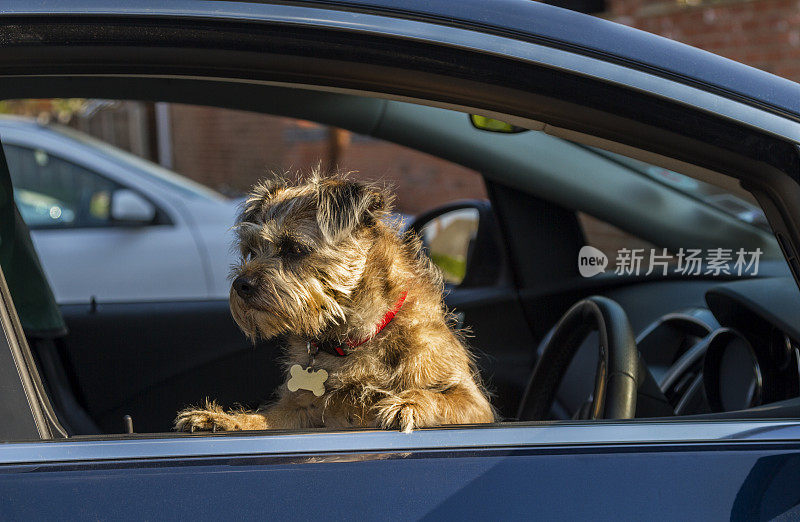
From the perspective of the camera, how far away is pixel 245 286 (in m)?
2.18

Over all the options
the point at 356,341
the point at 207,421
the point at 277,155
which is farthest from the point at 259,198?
the point at 277,155

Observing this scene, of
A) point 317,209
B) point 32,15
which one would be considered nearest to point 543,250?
point 317,209

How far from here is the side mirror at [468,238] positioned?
3.37 metres

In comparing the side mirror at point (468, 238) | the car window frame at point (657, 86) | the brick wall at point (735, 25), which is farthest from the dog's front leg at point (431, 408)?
the brick wall at point (735, 25)

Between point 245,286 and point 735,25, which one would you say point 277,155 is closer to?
point 735,25

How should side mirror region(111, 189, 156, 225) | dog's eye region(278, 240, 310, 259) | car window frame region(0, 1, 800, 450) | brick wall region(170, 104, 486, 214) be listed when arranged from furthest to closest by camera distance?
brick wall region(170, 104, 486, 214) → side mirror region(111, 189, 156, 225) → dog's eye region(278, 240, 310, 259) → car window frame region(0, 1, 800, 450)

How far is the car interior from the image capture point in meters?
2.01

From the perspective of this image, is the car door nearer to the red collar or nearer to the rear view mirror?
the rear view mirror

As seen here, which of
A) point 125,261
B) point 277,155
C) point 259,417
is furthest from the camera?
point 277,155

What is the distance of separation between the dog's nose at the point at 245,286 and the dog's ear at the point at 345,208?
9.0 inches

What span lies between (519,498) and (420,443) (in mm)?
186

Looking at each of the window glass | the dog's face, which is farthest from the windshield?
the window glass

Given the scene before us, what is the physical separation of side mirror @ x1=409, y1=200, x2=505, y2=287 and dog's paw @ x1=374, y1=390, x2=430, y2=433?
58.9 inches

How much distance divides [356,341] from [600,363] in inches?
22.8
